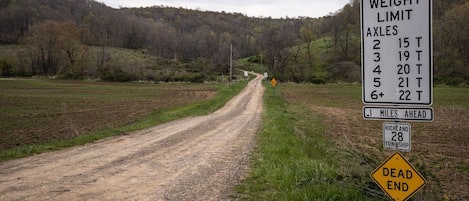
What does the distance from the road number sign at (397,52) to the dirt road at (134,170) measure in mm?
3703

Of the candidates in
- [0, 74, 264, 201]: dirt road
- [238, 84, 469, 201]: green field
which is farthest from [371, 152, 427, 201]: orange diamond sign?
[0, 74, 264, 201]: dirt road

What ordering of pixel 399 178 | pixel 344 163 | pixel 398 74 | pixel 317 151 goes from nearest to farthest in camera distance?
pixel 398 74 < pixel 399 178 < pixel 344 163 < pixel 317 151

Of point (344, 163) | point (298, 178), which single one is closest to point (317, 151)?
point (344, 163)

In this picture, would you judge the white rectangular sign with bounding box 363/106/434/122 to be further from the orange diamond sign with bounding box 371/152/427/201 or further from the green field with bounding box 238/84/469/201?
the green field with bounding box 238/84/469/201

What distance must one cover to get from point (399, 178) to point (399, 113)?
0.82 m

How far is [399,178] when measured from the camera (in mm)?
4688

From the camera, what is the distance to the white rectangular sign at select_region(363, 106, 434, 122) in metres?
4.41

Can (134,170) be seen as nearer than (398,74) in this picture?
No

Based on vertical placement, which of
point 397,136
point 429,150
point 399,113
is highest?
point 399,113

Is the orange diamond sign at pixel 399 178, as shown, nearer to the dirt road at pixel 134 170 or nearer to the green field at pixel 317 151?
the green field at pixel 317 151

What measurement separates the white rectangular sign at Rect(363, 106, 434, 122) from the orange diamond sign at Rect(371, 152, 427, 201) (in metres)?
0.45

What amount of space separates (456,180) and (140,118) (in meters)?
19.1

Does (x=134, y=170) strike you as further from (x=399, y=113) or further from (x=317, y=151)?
(x=399, y=113)

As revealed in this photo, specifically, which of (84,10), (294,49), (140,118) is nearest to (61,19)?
(84,10)
